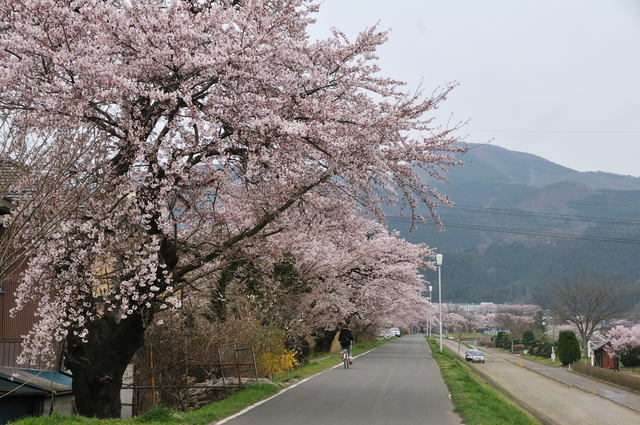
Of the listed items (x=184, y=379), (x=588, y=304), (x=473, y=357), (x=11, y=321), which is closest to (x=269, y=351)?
(x=184, y=379)

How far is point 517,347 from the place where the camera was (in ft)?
341

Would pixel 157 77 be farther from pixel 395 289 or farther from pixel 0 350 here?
pixel 395 289

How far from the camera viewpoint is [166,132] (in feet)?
42.2

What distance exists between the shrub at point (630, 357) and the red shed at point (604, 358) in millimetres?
1064

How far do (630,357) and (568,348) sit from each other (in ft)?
19.8

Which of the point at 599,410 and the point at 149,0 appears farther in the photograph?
the point at 599,410

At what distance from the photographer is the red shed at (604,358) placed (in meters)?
61.2

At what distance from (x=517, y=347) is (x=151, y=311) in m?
97.5

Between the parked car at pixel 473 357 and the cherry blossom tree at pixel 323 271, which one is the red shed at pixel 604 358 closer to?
the parked car at pixel 473 357

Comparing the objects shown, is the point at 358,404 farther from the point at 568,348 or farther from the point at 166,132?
the point at 568,348

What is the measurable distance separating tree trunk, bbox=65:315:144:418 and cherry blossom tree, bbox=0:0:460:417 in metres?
0.03

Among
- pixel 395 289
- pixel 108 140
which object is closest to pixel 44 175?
pixel 108 140

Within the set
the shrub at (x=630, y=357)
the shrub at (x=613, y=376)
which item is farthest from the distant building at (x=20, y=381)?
the shrub at (x=630, y=357)

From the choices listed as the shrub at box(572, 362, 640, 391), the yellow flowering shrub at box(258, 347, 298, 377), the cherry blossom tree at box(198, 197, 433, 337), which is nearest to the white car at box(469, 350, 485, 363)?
the shrub at box(572, 362, 640, 391)
